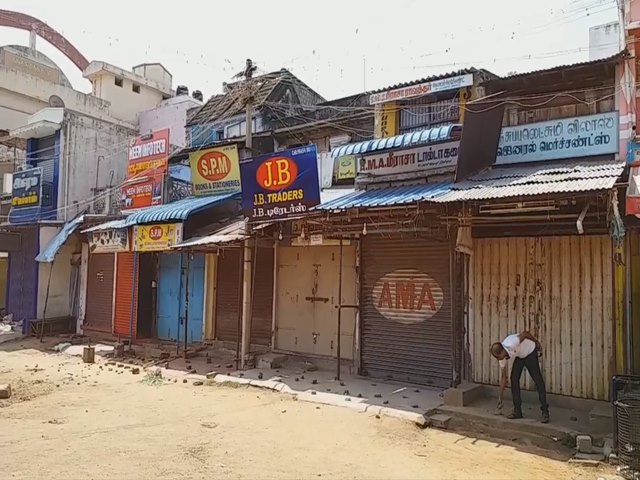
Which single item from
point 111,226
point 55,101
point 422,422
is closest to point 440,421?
point 422,422

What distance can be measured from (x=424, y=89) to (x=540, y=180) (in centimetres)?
405

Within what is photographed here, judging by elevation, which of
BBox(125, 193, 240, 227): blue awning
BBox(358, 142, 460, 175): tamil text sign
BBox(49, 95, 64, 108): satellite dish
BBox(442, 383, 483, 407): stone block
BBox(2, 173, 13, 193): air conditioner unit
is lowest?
BBox(442, 383, 483, 407): stone block

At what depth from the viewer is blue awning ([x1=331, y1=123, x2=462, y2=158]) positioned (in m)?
10.2

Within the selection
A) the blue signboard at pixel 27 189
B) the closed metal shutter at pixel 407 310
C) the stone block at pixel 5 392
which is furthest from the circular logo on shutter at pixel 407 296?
the blue signboard at pixel 27 189

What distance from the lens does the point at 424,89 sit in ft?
37.0

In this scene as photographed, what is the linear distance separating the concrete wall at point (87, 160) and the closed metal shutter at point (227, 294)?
23.6ft

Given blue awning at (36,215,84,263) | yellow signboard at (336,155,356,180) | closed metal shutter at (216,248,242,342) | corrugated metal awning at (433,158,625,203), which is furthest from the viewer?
blue awning at (36,215,84,263)

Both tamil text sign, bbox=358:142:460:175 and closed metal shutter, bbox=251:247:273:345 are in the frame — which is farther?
closed metal shutter, bbox=251:247:273:345

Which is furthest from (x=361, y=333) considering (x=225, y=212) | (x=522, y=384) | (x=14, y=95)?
(x=14, y=95)

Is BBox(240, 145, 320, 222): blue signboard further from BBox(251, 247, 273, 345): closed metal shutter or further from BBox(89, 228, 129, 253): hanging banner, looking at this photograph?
BBox(89, 228, 129, 253): hanging banner

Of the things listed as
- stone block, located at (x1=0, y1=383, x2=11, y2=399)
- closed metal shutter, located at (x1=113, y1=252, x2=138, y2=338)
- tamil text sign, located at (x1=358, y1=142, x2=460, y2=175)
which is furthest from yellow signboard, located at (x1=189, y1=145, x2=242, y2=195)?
stone block, located at (x1=0, y1=383, x2=11, y2=399)

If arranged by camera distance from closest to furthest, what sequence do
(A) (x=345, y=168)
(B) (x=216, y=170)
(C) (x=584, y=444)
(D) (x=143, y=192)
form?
(C) (x=584, y=444), (A) (x=345, y=168), (B) (x=216, y=170), (D) (x=143, y=192)

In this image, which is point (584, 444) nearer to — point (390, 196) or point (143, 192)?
point (390, 196)

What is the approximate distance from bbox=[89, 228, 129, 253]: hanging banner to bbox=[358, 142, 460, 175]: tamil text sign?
26.0ft
